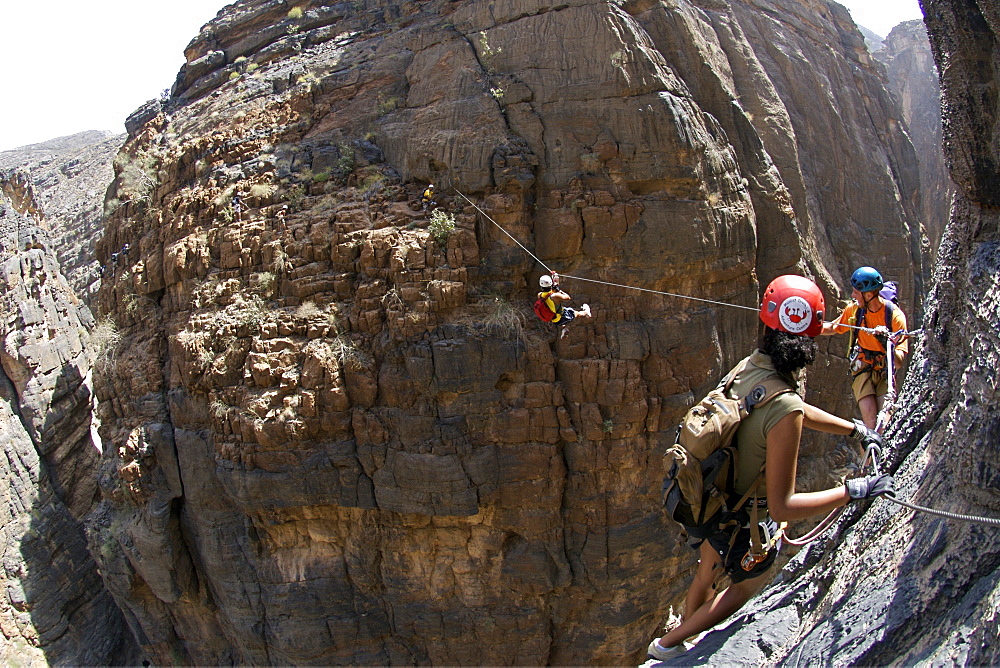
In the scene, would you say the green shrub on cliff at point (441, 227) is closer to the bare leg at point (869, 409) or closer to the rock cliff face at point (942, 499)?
the bare leg at point (869, 409)

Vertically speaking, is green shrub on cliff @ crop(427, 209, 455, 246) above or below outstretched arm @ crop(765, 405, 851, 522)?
above

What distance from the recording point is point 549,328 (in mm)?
10250

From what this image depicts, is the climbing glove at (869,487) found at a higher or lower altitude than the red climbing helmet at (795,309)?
lower

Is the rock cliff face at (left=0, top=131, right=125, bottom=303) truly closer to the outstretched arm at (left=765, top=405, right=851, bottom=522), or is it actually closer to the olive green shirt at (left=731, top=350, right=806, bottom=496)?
A: the olive green shirt at (left=731, top=350, right=806, bottom=496)

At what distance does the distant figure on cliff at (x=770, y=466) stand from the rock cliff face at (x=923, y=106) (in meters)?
23.1

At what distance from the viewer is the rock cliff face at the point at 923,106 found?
25.7m

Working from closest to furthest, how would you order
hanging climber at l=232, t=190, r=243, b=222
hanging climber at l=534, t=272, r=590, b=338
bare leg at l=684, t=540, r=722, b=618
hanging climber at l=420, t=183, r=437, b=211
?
bare leg at l=684, t=540, r=722, b=618 → hanging climber at l=534, t=272, r=590, b=338 → hanging climber at l=420, t=183, r=437, b=211 → hanging climber at l=232, t=190, r=243, b=222

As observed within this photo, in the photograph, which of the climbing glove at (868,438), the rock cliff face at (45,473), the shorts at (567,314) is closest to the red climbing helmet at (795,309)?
the climbing glove at (868,438)

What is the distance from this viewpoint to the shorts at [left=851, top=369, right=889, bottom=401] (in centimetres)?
577

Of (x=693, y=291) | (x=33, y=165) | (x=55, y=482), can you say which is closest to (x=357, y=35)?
(x=693, y=291)

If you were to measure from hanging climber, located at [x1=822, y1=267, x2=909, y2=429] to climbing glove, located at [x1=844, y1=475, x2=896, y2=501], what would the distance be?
279 cm

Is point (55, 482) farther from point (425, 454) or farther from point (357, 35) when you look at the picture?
point (357, 35)

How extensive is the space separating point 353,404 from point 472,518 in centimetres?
263

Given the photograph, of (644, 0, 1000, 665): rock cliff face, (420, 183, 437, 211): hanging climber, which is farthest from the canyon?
(644, 0, 1000, 665): rock cliff face
